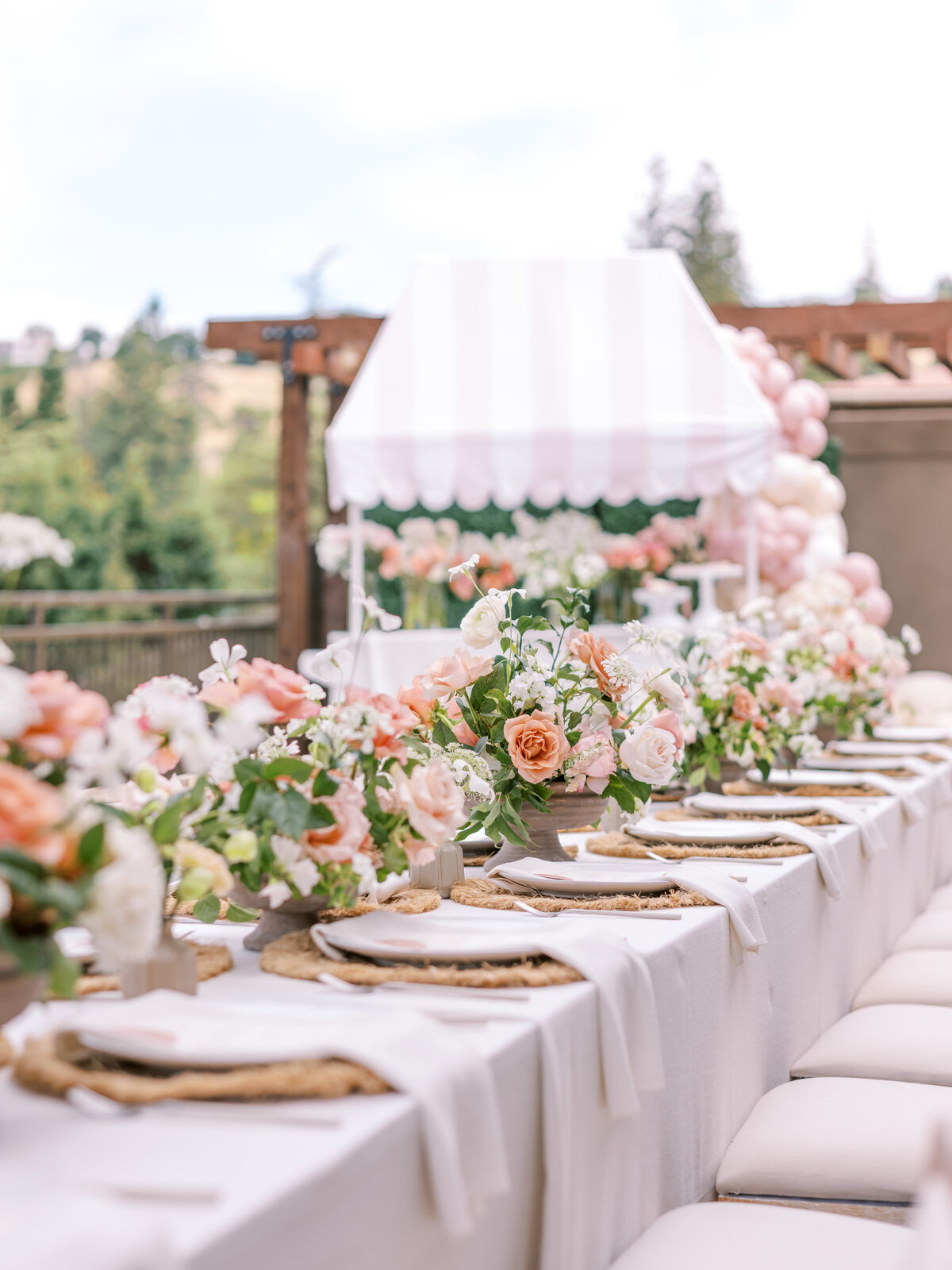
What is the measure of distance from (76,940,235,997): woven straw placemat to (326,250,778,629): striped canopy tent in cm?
522

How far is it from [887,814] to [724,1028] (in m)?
1.20

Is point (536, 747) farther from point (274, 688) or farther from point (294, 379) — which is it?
point (294, 379)

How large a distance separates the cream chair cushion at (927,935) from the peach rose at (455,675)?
1492 mm

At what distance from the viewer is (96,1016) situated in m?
1.08

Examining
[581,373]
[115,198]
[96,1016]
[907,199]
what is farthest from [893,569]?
[115,198]

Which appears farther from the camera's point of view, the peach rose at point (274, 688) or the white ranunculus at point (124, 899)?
the peach rose at point (274, 688)

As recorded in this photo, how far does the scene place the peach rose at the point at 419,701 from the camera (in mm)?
1913

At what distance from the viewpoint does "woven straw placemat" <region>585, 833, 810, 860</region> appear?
2.15 m

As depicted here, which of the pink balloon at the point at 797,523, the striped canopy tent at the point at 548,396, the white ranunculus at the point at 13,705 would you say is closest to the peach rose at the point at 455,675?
the white ranunculus at the point at 13,705

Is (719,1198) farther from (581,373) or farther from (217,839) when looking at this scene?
(581,373)

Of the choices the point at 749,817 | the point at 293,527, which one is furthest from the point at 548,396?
the point at 749,817

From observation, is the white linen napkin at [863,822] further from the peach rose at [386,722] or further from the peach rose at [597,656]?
the peach rose at [386,722]

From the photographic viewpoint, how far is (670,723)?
198 centimetres

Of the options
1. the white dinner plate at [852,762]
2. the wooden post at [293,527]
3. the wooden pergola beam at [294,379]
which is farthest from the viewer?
the wooden post at [293,527]
